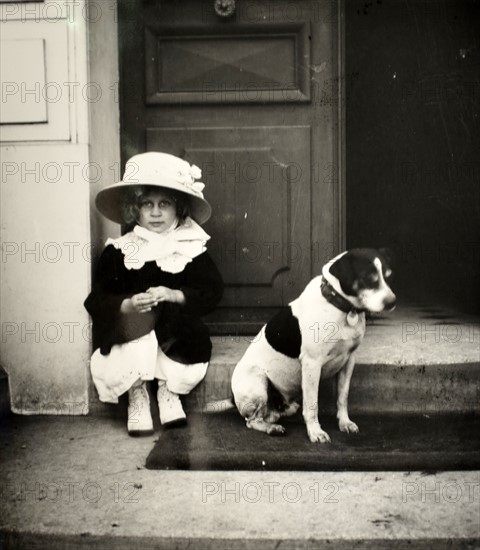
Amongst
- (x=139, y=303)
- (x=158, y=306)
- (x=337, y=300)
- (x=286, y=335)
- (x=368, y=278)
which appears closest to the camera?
(x=368, y=278)

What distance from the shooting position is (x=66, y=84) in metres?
3.54

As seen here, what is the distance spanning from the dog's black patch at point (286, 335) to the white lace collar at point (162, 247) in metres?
0.59

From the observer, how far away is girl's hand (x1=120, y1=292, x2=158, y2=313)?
3.29m

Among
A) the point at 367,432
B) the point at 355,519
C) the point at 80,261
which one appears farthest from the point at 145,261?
the point at 355,519

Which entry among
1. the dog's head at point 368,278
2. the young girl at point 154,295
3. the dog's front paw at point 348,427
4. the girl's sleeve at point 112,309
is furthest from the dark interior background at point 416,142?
the girl's sleeve at point 112,309

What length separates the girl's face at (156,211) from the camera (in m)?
3.46

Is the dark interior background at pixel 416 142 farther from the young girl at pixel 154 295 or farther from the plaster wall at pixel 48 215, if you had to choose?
the plaster wall at pixel 48 215

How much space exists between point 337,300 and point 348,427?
0.63 metres

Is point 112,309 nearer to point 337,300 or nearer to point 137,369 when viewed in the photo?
point 137,369

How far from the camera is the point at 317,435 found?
10.00 feet

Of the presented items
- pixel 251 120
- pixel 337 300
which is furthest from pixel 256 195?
pixel 337 300

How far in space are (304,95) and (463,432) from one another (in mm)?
2052

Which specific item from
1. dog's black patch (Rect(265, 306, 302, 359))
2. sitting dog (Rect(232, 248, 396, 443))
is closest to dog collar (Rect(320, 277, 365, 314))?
sitting dog (Rect(232, 248, 396, 443))

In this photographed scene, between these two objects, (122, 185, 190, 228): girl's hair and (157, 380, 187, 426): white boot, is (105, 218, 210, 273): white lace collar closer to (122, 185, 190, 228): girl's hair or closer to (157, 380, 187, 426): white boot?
(122, 185, 190, 228): girl's hair
